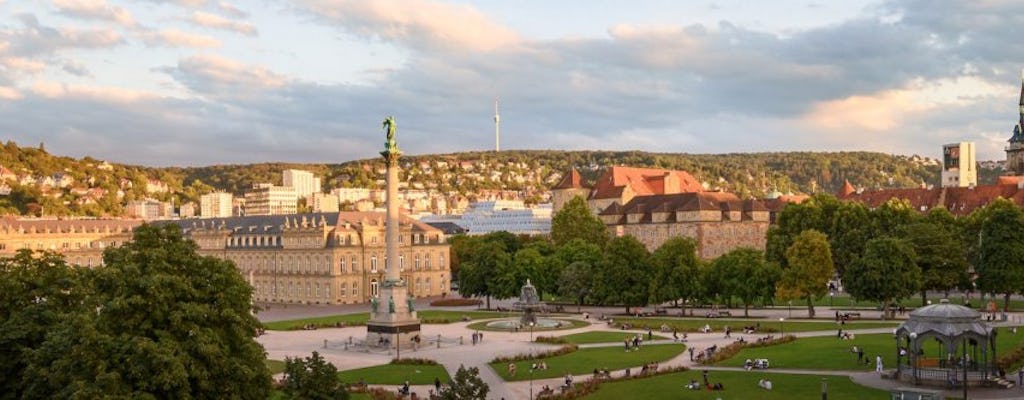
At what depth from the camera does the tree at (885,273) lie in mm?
75188

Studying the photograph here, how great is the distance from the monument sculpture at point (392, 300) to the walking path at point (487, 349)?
2.68 meters

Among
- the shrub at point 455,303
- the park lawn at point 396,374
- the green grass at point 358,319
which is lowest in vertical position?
the shrub at point 455,303

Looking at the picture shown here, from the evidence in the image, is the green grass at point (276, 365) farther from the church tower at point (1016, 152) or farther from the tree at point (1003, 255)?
the church tower at point (1016, 152)

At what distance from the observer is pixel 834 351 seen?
55.8m

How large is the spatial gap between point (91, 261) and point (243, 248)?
23465mm

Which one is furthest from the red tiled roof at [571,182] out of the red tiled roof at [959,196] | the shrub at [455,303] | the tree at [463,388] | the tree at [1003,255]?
the tree at [463,388]

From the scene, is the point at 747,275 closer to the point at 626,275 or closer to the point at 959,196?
the point at 626,275

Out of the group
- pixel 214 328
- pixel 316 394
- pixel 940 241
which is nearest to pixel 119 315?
pixel 214 328

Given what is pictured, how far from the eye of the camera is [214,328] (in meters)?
34.0

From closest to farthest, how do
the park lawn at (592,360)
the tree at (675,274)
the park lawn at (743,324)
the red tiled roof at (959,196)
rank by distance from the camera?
the park lawn at (592,360)
the park lawn at (743,324)
the tree at (675,274)
the red tiled roof at (959,196)

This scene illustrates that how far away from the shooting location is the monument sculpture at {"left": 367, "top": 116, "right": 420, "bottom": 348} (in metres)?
68.5

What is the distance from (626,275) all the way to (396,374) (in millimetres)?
38164

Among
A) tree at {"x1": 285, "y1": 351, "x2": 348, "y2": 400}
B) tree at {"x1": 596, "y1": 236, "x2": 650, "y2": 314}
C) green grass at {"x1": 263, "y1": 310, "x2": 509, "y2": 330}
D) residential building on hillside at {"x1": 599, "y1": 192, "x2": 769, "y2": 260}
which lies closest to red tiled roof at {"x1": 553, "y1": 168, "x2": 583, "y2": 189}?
residential building on hillside at {"x1": 599, "y1": 192, "x2": 769, "y2": 260}

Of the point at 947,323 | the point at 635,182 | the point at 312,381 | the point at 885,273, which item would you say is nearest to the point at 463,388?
the point at 312,381
